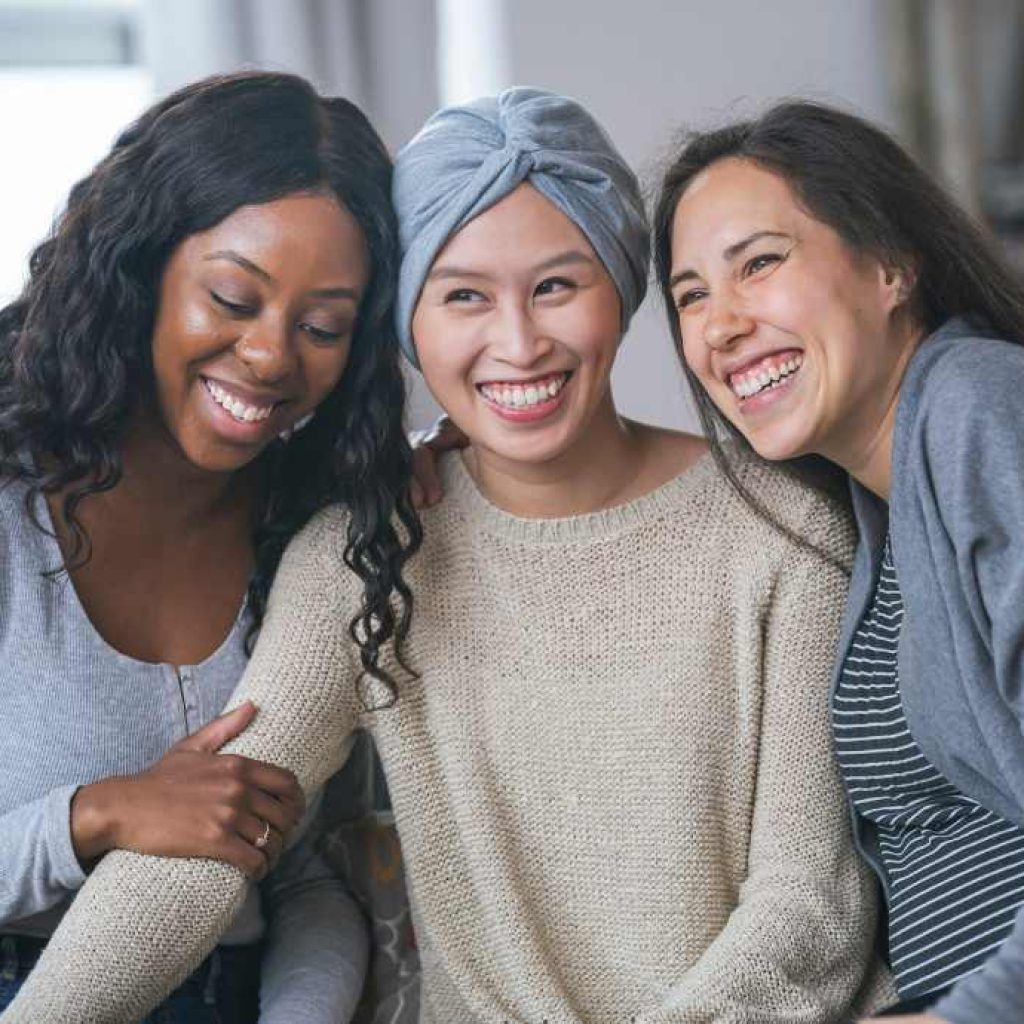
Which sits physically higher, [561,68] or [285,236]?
[561,68]

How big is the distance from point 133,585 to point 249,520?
15 centimetres

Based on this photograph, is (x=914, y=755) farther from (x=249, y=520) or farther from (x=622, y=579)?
(x=249, y=520)

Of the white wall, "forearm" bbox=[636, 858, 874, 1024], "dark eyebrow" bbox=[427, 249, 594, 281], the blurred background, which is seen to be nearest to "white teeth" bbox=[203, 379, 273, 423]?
"dark eyebrow" bbox=[427, 249, 594, 281]

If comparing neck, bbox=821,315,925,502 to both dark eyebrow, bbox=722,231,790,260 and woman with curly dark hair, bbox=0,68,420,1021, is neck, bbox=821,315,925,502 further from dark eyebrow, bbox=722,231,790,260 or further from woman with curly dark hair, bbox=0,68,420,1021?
woman with curly dark hair, bbox=0,68,420,1021

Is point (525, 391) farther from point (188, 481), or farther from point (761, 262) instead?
point (188, 481)

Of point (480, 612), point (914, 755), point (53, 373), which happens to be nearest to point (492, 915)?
A: point (480, 612)

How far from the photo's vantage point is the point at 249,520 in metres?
1.92

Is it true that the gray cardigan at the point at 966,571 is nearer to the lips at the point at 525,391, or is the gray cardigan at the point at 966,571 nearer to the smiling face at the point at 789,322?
the smiling face at the point at 789,322

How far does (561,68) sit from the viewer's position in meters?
3.24

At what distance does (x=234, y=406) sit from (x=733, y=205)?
0.53 metres

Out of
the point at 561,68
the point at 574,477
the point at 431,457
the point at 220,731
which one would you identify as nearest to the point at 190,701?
the point at 220,731

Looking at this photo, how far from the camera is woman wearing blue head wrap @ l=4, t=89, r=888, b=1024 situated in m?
1.67

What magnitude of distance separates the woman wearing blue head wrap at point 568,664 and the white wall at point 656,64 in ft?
4.79

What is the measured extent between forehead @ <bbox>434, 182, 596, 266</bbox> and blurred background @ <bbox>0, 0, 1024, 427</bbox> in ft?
3.90
